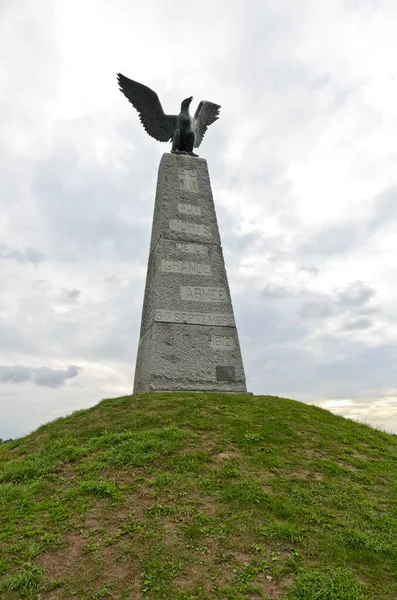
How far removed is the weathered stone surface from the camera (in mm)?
10492

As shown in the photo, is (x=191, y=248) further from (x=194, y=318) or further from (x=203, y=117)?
(x=203, y=117)

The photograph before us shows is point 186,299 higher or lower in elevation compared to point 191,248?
lower

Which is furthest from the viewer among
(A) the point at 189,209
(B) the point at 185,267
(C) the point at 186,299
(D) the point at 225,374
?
(A) the point at 189,209

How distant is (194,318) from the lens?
11.0 metres

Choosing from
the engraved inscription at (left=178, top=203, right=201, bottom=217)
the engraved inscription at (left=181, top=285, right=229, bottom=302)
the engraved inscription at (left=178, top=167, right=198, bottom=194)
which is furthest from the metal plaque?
the engraved inscription at (left=178, top=167, right=198, bottom=194)

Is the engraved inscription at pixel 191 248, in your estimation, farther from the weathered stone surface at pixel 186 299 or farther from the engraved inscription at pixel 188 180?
the engraved inscription at pixel 188 180

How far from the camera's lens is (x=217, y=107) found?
14641mm

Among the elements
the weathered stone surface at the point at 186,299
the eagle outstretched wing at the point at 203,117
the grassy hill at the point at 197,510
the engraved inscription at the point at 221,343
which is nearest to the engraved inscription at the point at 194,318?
the weathered stone surface at the point at 186,299

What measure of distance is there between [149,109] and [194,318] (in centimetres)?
670

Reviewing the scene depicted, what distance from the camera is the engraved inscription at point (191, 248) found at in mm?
11870

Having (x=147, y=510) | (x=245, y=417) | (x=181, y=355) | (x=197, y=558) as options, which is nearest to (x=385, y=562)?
(x=197, y=558)

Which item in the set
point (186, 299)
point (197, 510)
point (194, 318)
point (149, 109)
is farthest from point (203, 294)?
point (197, 510)

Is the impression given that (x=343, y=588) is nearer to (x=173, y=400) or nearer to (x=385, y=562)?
(x=385, y=562)

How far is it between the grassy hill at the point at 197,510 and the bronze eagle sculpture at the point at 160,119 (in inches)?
327
